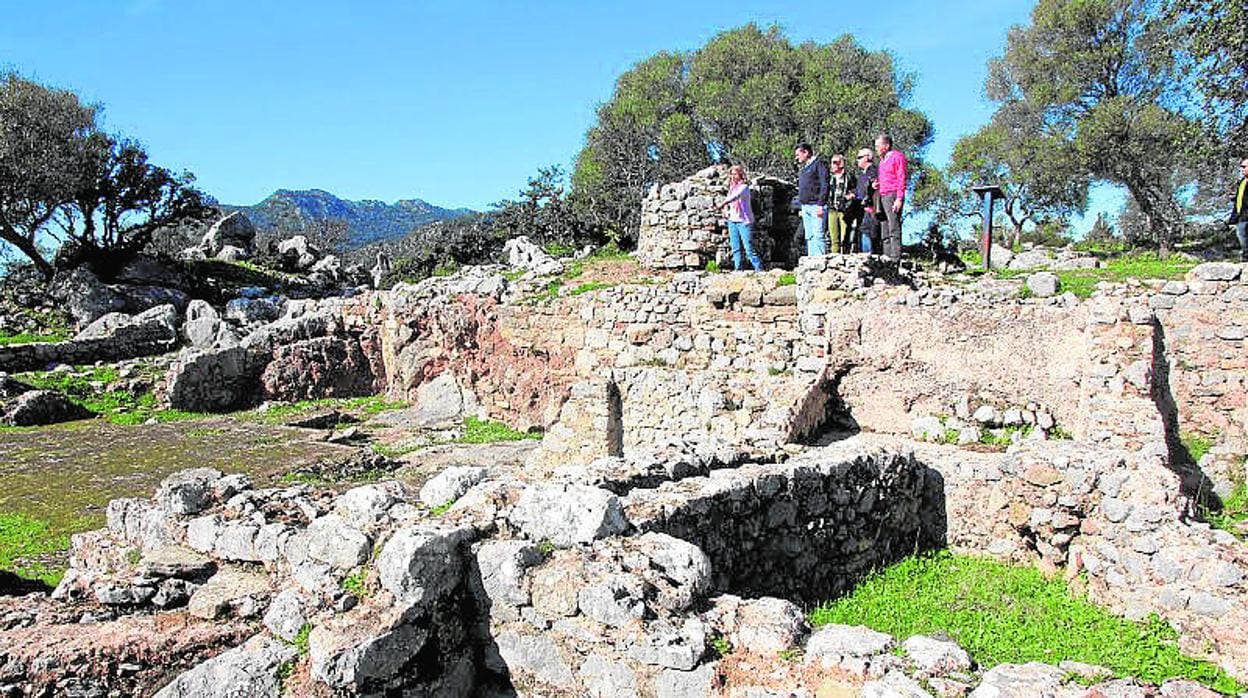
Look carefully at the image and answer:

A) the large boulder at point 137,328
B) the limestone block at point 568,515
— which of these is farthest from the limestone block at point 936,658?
the large boulder at point 137,328

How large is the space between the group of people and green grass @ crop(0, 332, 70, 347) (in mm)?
19899

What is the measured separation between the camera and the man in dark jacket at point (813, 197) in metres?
11.8

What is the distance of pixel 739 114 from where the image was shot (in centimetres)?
4000

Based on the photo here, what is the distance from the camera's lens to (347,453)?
12.3 m

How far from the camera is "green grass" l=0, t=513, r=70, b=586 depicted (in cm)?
728

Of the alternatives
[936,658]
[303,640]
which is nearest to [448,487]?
[303,640]

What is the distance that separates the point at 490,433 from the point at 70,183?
22.6 meters

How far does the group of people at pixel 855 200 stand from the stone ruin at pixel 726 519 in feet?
4.38

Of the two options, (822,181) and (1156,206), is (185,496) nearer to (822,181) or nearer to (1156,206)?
(822,181)

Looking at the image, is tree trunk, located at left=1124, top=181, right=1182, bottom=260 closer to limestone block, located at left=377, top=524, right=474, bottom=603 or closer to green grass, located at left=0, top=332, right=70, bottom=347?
limestone block, located at left=377, top=524, right=474, bottom=603

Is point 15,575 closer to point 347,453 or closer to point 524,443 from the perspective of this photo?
point 347,453

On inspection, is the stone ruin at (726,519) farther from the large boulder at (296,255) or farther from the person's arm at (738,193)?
the large boulder at (296,255)

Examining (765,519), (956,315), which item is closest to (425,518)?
(765,519)

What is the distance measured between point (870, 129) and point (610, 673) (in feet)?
123
